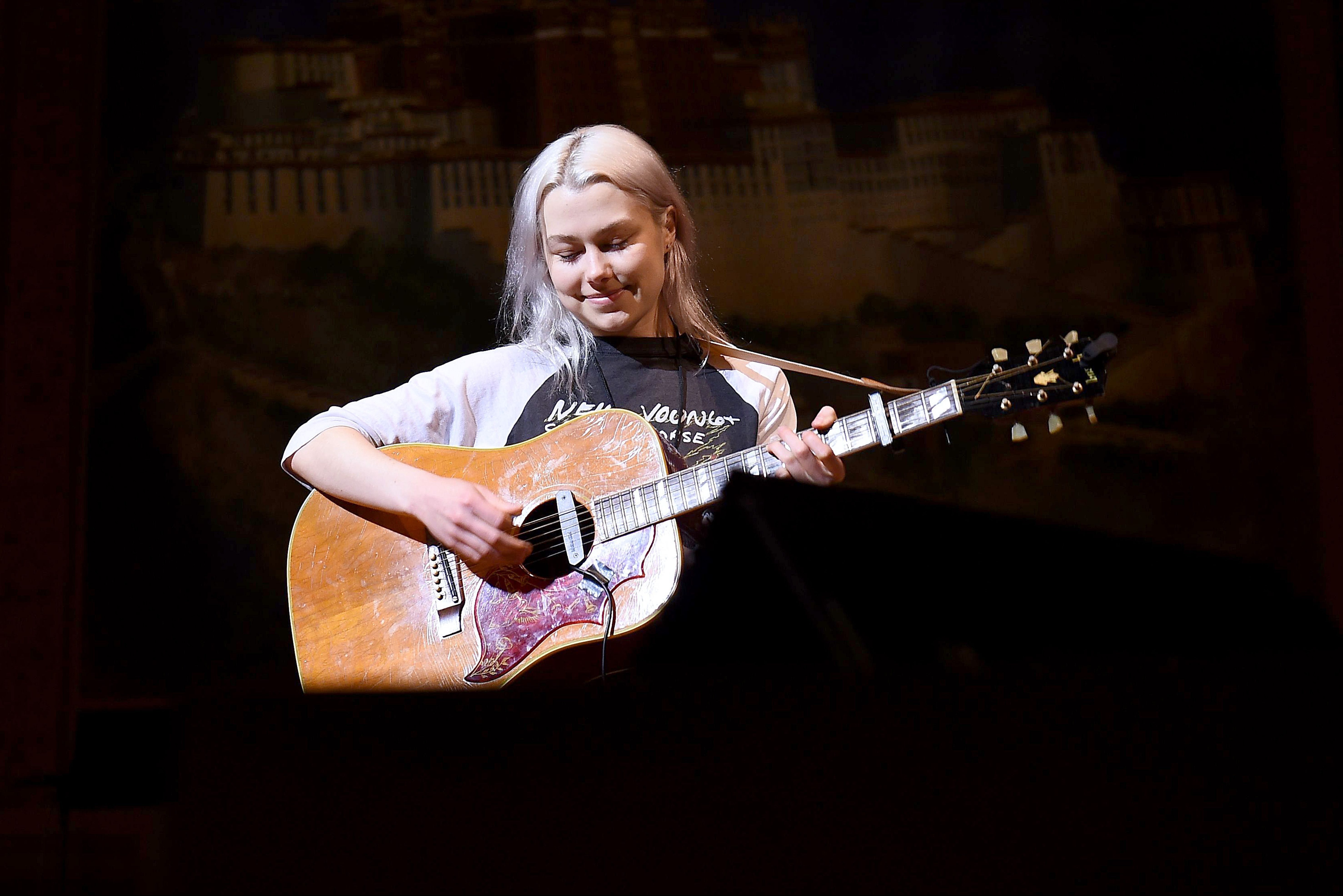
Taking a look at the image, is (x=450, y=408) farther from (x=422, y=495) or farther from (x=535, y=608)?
(x=535, y=608)

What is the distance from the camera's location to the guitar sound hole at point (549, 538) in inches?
62.7

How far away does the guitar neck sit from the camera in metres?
1.58

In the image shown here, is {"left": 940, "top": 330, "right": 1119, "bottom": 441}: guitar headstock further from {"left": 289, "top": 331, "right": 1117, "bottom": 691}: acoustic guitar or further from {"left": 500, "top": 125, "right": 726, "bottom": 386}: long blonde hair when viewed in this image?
{"left": 500, "top": 125, "right": 726, "bottom": 386}: long blonde hair

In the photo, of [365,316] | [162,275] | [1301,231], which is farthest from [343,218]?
[1301,231]

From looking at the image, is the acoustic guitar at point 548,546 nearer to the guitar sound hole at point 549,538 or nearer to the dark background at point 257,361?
the guitar sound hole at point 549,538

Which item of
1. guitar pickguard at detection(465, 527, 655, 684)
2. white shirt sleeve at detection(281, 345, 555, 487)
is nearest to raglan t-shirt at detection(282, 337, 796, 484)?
white shirt sleeve at detection(281, 345, 555, 487)

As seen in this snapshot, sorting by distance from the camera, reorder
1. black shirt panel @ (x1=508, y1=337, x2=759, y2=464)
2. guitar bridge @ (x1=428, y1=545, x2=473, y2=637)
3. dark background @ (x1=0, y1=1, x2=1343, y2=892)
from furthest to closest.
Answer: dark background @ (x1=0, y1=1, x2=1343, y2=892) < black shirt panel @ (x1=508, y1=337, x2=759, y2=464) < guitar bridge @ (x1=428, y1=545, x2=473, y2=637)

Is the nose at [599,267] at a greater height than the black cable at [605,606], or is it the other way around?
the nose at [599,267]

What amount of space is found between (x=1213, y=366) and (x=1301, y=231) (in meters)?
0.47

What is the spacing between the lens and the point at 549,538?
161cm

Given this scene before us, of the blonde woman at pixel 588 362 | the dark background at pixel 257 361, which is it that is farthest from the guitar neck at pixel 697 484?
the dark background at pixel 257 361

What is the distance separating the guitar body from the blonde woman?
0.07 metres

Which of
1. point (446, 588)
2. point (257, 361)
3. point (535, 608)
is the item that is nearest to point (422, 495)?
point (446, 588)

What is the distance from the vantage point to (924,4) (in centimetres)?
297
